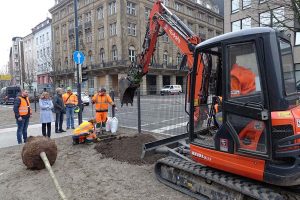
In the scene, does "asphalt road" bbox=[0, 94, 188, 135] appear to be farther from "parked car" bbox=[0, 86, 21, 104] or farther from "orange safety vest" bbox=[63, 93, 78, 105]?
"parked car" bbox=[0, 86, 21, 104]

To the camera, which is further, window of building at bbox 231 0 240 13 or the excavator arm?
window of building at bbox 231 0 240 13

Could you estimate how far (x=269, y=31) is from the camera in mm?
3381

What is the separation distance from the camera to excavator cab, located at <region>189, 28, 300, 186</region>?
128 inches

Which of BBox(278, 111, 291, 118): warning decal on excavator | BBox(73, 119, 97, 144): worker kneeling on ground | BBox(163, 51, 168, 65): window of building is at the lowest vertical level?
BBox(73, 119, 97, 144): worker kneeling on ground

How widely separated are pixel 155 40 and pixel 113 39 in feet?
124

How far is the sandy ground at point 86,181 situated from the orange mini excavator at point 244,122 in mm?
695

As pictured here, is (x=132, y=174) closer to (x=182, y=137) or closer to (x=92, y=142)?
(x=182, y=137)

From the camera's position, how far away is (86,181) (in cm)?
552

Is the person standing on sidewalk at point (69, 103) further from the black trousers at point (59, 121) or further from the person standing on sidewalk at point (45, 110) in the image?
the person standing on sidewalk at point (45, 110)

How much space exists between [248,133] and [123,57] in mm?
39890

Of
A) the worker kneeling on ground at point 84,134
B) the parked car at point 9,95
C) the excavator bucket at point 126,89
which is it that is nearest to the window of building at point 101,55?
the parked car at point 9,95

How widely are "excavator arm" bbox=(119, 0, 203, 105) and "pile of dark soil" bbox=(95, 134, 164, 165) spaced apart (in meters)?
1.18

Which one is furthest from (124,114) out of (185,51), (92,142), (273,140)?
(273,140)

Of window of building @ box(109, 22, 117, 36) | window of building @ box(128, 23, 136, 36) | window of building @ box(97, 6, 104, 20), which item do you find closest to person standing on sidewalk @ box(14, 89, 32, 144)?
window of building @ box(109, 22, 117, 36)
